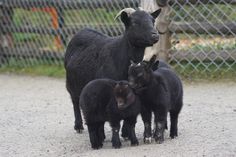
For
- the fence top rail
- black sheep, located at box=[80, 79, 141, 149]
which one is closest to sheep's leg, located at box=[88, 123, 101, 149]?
black sheep, located at box=[80, 79, 141, 149]

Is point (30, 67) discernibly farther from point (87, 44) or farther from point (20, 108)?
point (87, 44)

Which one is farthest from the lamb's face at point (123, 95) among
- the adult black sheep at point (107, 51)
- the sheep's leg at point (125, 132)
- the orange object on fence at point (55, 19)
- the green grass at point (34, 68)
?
A: the orange object on fence at point (55, 19)

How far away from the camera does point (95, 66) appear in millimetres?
8461

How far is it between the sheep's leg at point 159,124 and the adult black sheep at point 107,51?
0.78 meters

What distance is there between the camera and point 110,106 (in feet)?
24.3

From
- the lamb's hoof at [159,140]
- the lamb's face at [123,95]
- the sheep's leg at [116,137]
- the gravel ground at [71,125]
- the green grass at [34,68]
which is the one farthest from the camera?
the green grass at [34,68]

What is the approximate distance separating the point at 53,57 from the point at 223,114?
5321 millimetres

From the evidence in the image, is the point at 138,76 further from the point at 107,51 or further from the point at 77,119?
the point at 77,119

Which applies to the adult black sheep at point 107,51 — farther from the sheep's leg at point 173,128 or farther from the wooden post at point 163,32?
the wooden post at point 163,32

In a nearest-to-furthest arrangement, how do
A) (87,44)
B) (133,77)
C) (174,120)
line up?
(133,77) < (174,120) < (87,44)

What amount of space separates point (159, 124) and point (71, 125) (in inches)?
82.1

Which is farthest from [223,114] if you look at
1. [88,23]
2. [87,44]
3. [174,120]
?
[88,23]

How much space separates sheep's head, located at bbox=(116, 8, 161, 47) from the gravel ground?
1.13 metres

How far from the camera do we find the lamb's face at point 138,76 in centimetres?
748
